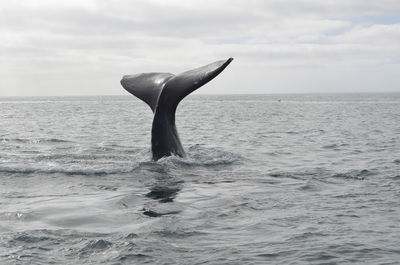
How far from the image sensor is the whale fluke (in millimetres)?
11805

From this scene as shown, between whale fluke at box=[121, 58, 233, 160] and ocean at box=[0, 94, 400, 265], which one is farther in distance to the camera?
whale fluke at box=[121, 58, 233, 160]

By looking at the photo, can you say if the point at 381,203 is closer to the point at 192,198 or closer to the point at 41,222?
the point at 192,198

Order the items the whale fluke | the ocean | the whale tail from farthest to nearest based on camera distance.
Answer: the whale fluke → the whale tail → the ocean

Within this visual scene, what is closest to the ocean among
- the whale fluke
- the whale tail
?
the whale fluke

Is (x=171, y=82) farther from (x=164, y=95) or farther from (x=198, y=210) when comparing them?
(x=198, y=210)

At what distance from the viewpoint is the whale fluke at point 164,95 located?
465 inches

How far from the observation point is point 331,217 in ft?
26.7

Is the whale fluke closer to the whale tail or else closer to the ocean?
the whale tail

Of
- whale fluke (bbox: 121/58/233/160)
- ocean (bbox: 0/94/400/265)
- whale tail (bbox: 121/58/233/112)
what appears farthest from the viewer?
whale fluke (bbox: 121/58/233/160)

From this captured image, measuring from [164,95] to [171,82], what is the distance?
0.31 metres

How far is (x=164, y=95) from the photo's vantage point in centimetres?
1210

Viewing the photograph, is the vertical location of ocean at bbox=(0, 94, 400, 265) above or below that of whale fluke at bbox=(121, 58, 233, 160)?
below

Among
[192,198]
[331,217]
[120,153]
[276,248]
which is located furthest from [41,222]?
[120,153]

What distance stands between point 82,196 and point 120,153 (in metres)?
6.59
